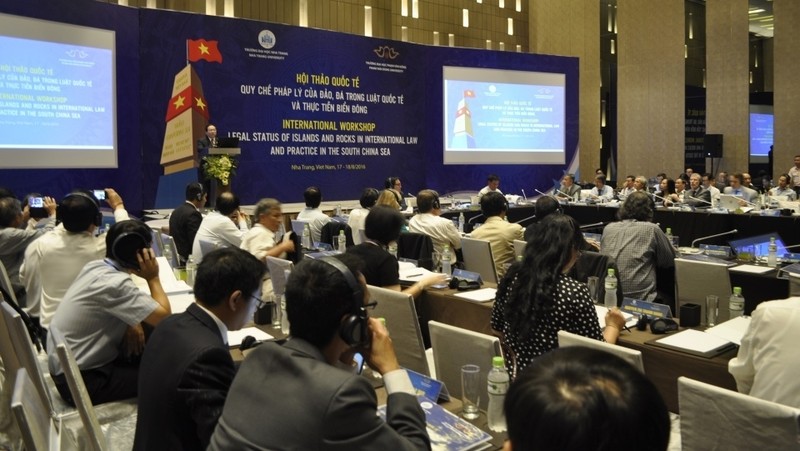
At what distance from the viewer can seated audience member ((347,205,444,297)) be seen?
12.7 feet

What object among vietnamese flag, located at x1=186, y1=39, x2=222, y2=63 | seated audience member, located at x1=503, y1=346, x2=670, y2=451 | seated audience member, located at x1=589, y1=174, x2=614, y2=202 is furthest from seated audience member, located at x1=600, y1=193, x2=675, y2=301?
vietnamese flag, located at x1=186, y1=39, x2=222, y2=63

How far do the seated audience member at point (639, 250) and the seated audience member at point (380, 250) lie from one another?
1641mm

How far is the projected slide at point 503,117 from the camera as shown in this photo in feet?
41.3

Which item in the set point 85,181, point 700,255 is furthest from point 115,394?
point 85,181

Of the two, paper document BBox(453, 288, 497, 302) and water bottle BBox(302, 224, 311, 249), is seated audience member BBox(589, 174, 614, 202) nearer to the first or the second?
water bottle BBox(302, 224, 311, 249)

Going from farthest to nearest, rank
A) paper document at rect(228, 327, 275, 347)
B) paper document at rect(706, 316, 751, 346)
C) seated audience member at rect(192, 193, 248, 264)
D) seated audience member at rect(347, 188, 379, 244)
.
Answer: seated audience member at rect(347, 188, 379, 244) < seated audience member at rect(192, 193, 248, 264) < paper document at rect(228, 327, 275, 347) < paper document at rect(706, 316, 751, 346)

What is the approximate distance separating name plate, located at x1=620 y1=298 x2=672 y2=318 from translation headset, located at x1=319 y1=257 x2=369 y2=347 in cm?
199

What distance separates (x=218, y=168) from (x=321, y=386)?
7904 mm

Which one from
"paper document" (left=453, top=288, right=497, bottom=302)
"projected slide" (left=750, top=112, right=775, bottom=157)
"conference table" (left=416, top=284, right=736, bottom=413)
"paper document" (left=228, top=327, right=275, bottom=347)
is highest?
"projected slide" (left=750, top=112, right=775, bottom=157)

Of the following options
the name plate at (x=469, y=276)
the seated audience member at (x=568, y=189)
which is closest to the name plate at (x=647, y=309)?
the name plate at (x=469, y=276)

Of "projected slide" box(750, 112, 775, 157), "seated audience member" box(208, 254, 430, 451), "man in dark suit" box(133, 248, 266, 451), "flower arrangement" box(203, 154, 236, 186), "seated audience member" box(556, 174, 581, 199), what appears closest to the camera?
"seated audience member" box(208, 254, 430, 451)

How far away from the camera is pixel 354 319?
5.15ft

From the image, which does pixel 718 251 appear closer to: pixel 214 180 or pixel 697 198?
pixel 697 198

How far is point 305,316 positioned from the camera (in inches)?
61.7
